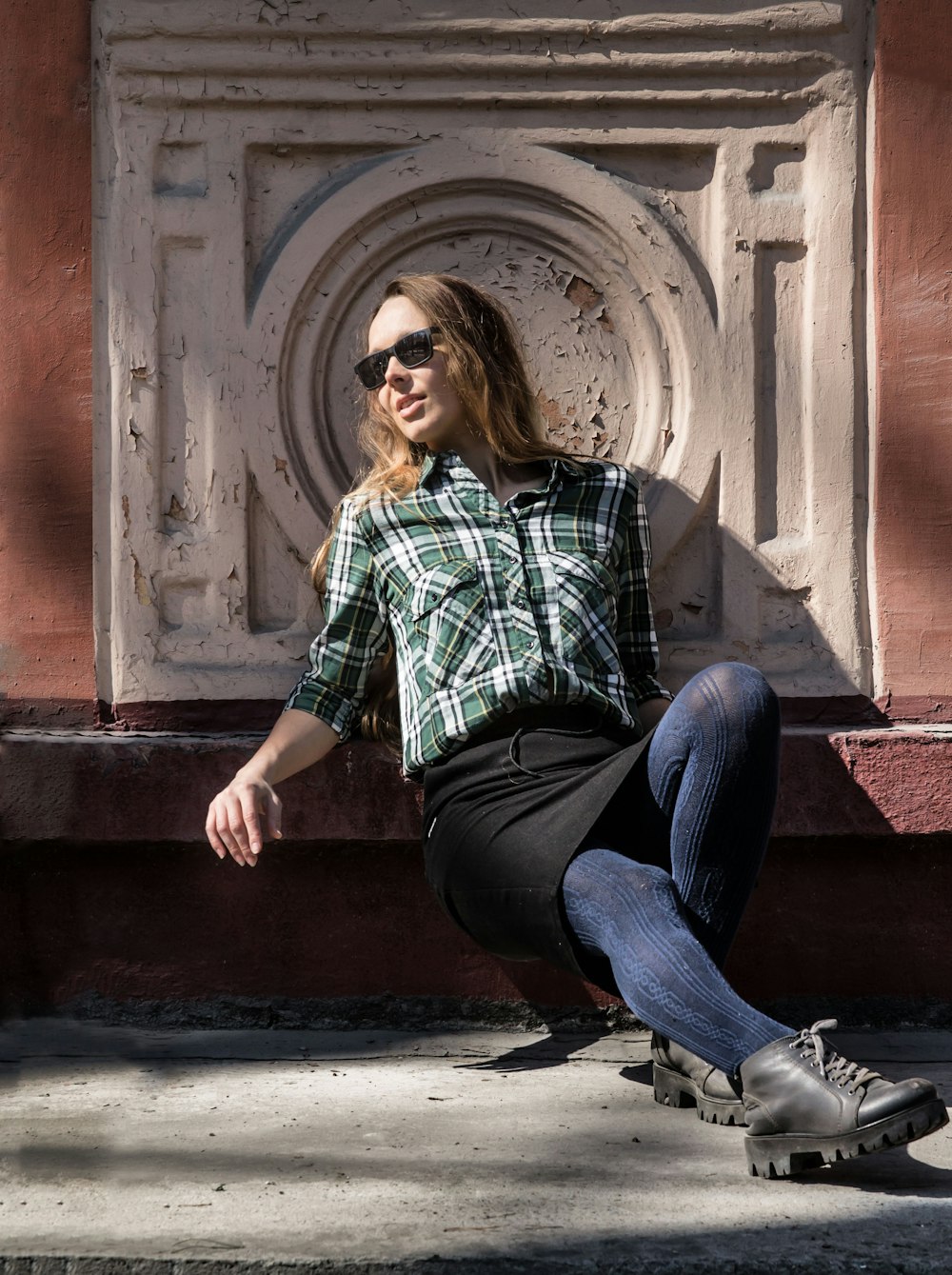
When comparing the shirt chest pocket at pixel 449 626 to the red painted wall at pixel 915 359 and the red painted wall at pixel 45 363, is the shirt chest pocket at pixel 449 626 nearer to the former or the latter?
the red painted wall at pixel 45 363

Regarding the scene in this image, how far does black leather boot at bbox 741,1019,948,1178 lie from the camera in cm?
172

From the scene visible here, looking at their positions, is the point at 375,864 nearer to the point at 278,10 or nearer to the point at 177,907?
the point at 177,907

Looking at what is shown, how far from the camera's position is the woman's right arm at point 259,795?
2.14 metres

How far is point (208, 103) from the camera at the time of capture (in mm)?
2857

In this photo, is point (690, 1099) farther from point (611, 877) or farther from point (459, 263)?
point (459, 263)

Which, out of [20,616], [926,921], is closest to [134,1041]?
[20,616]

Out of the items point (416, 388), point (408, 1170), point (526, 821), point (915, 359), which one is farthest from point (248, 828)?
point (915, 359)

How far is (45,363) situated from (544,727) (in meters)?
1.39

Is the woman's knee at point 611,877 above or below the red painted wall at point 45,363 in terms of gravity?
below

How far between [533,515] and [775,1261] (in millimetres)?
1380

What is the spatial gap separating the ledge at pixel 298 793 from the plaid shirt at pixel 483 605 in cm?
23

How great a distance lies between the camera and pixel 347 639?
2.49 m

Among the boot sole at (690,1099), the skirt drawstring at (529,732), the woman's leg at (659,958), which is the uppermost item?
the skirt drawstring at (529,732)

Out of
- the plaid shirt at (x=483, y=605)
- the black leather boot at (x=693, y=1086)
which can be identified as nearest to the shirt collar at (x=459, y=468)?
the plaid shirt at (x=483, y=605)
